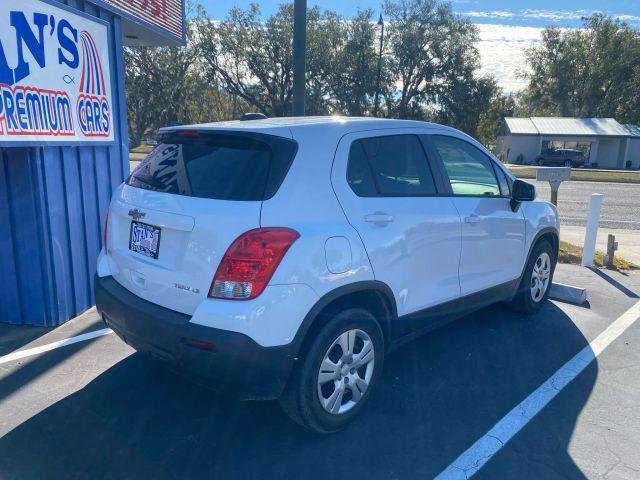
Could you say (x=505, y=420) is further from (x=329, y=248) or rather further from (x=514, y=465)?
(x=329, y=248)

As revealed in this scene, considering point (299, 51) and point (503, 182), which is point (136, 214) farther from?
point (299, 51)

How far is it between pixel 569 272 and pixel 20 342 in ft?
21.5

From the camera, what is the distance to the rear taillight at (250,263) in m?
2.57

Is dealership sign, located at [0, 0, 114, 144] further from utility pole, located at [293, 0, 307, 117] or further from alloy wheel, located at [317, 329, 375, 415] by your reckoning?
alloy wheel, located at [317, 329, 375, 415]

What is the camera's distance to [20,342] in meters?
4.28

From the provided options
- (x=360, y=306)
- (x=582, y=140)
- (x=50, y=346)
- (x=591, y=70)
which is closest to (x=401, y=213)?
(x=360, y=306)

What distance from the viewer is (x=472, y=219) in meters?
3.89

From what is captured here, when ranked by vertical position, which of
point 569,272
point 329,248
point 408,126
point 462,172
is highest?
point 408,126

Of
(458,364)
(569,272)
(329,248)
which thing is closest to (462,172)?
(458,364)

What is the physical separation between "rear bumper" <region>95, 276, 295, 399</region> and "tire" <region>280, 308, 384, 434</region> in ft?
0.43

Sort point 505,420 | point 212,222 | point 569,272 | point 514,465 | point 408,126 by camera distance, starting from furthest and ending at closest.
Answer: point 569,272, point 408,126, point 505,420, point 514,465, point 212,222

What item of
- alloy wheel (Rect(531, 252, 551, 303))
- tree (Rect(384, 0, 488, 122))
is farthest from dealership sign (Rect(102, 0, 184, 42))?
tree (Rect(384, 0, 488, 122))

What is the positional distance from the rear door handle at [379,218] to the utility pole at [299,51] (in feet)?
10.6

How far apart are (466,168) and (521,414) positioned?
1.96 m
